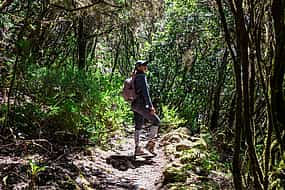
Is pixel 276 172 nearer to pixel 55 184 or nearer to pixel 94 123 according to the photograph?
pixel 55 184

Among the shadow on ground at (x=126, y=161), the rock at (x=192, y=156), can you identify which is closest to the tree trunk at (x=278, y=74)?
the rock at (x=192, y=156)

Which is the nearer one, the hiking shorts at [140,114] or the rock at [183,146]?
the hiking shorts at [140,114]

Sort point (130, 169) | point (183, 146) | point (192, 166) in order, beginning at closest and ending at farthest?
point (192, 166) < point (130, 169) < point (183, 146)

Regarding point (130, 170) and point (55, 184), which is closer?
point (55, 184)

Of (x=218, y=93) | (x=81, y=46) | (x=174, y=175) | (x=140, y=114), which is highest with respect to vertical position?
(x=81, y=46)

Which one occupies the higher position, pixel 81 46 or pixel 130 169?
pixel 81 46

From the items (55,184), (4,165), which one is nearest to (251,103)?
(55,184)

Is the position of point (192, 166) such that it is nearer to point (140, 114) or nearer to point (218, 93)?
point (140, 114)

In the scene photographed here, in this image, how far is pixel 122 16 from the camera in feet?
41.0

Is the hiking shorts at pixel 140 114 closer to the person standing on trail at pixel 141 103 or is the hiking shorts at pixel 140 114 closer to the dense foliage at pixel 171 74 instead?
the person standing on trail at pixel 141 103

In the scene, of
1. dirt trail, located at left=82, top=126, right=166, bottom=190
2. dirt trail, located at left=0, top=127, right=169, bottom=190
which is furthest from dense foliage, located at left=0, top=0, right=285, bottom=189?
dirt trail, located at left=82, top=126, right=166, bottom=190

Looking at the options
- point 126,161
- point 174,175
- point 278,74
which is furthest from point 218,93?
point 278,74

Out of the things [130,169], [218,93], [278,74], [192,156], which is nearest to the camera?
[278,74]

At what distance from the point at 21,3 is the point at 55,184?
5.28 m
